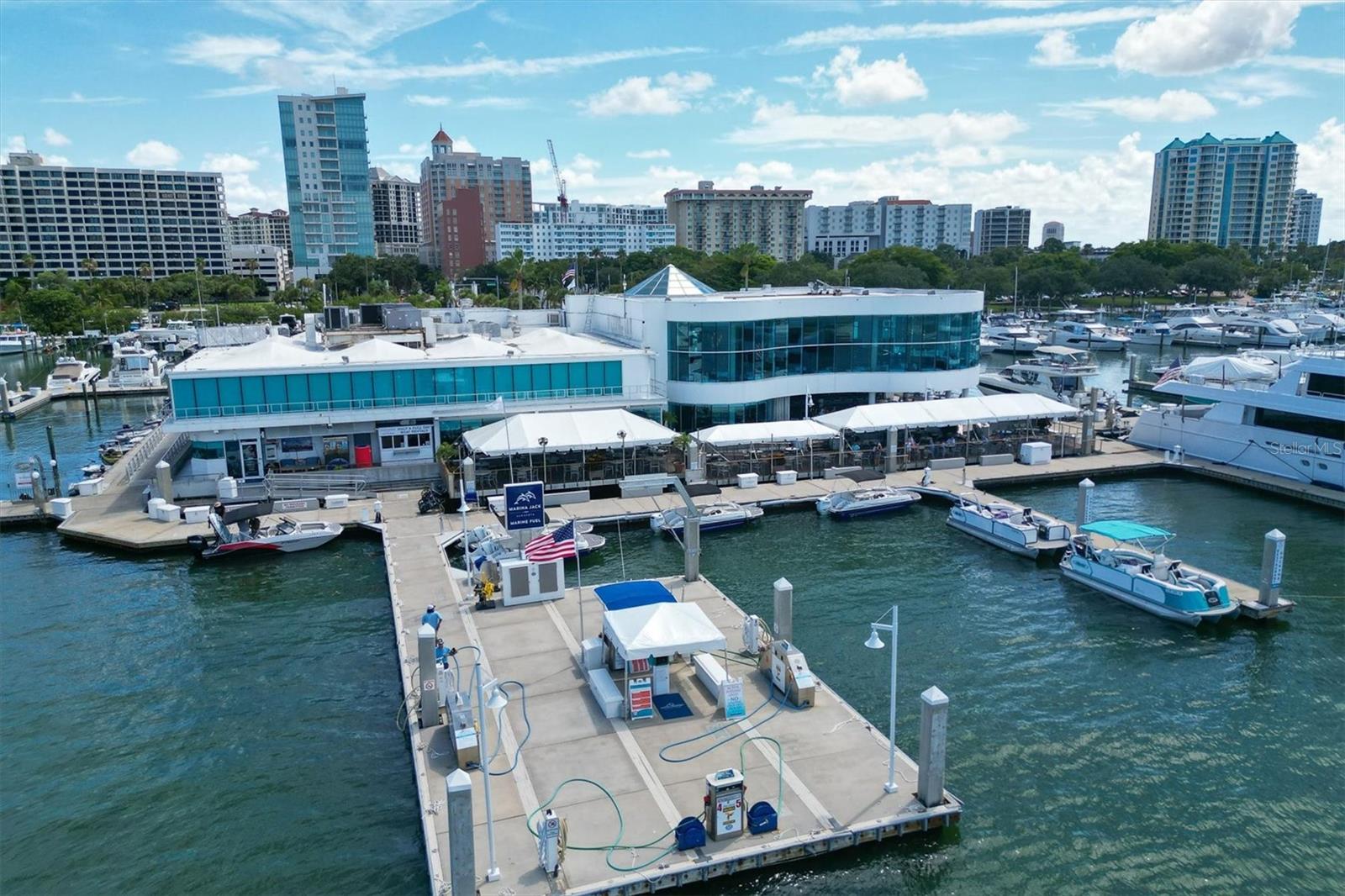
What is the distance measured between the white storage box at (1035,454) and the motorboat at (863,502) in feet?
32.1

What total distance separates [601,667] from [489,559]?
334 inches

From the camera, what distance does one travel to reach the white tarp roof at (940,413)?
4612cm

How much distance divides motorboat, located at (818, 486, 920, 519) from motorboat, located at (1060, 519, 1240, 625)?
901cm

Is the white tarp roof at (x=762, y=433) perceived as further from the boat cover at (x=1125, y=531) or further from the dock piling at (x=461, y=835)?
the dock piling at (x=461, y=835)

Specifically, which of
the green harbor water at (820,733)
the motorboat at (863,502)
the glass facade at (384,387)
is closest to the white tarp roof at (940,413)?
the motorboat at (863,502)

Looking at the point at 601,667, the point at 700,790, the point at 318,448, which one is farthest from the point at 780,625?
the point at 318,448

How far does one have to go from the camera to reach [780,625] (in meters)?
24.0

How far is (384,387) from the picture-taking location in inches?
1751

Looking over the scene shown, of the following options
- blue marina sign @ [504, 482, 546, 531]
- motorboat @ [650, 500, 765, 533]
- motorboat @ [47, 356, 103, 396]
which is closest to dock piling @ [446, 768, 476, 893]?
blue marina sign @ [504, 482, 546, 531]

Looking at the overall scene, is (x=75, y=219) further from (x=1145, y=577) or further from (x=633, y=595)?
(x=1145, y=577)

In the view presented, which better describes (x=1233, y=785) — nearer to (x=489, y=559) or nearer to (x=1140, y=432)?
(x=489, y=559)

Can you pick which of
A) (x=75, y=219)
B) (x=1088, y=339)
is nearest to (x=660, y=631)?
(x=1088, y=339)

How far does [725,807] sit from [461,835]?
4.84 metres

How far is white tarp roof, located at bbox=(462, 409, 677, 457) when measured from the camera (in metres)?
40.2
